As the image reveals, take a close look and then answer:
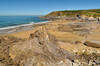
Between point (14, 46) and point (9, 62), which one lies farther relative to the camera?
point (14, 46)

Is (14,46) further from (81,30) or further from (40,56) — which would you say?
(81,30)

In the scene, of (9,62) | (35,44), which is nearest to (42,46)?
(35,44)

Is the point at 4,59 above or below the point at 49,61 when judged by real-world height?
above

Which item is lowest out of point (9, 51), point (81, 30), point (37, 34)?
point (81, 30)

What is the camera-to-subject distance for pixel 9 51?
324 centimetres

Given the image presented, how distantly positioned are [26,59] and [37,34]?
1.66 metres

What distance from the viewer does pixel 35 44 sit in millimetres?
3918

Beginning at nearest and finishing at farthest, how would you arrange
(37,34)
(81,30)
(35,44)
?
1. (35,44)
2. (37,34)
3. (81,30)

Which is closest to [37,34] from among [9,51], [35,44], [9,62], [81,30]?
[35,44]

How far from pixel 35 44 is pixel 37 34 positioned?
0.69 meters

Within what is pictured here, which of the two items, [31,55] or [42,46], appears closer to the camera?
[31,55]

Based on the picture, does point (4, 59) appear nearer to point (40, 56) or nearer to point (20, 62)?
point (20, 62)

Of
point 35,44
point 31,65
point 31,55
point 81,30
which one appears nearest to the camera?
point 31,65

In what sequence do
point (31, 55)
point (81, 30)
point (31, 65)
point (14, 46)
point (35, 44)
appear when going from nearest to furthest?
1. point (31, 65)
2. point (31, 55)
3. point (14, 46)
4. point (35, 44)
5. point (81, 30)
